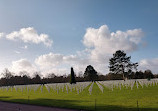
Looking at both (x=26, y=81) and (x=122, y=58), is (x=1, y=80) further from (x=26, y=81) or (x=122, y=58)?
(x=122, y=58)

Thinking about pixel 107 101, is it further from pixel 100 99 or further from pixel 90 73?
pixel 90 73

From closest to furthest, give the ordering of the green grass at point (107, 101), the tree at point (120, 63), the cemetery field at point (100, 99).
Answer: the green grass at point (107, 101), the cemetery field at point (100, 99), the tree at point (120, 63)

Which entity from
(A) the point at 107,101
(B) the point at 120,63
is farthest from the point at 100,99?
(B) the point at 120,63

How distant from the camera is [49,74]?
110562mm

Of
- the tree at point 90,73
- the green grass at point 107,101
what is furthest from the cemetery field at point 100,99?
the tree at point 90,73

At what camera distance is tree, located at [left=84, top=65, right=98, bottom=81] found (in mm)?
76750

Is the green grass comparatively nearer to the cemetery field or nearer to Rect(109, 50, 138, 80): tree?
the cemetery field

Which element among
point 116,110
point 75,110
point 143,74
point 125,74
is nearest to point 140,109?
point 116,110

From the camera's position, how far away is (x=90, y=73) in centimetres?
A: 7769

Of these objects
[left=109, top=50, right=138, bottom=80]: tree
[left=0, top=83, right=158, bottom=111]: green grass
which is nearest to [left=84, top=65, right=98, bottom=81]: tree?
[left=109, top=50, right=138, bottom=80]: tree

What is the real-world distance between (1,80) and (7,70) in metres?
8.12

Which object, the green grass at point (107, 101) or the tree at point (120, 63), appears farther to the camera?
the tree at point (120, 63)

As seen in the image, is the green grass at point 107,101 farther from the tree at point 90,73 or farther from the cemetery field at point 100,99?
the tree at point 90,73

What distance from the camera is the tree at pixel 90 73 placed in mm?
76750
